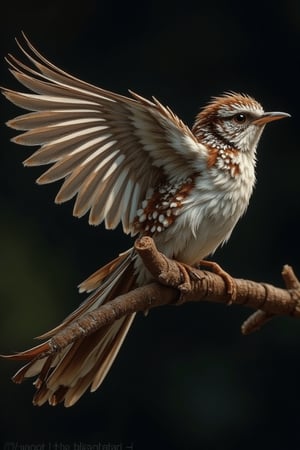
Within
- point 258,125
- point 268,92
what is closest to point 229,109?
point 258,125

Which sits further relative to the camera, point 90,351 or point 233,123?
point 233,123

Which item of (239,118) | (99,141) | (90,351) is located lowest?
(90,351)

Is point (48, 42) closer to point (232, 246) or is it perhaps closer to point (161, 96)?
point (161, 96)

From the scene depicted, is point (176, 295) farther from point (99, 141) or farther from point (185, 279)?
point (99, 141)

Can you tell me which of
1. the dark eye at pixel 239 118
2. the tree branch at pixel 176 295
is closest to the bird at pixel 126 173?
the dark eye at pixel 239 118

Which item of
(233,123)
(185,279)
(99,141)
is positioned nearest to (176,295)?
(185,279)

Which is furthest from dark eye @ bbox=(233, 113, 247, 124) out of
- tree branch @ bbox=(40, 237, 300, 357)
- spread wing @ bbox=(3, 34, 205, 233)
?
tree branch @ bbox=(40, 237, 300, 357)

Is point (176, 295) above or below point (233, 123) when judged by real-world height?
below

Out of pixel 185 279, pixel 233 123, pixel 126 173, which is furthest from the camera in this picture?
pixel 233 123
